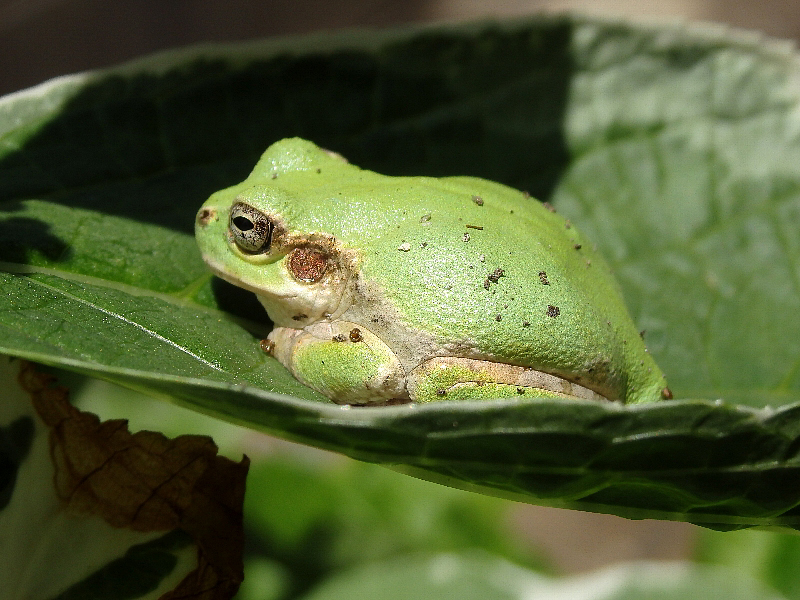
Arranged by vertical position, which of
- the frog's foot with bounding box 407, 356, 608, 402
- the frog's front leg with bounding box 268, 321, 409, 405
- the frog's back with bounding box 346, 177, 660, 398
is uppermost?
the frog's back with bounding box 346, 177, 660, 398

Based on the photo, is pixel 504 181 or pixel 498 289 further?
pixel 504 181

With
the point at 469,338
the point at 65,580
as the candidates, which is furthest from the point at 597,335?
the point at 65,580

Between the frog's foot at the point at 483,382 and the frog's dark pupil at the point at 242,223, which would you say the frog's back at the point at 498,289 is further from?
the frog's dark pupil at the point at 242,223

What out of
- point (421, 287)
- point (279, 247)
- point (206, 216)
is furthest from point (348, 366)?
point (206, 216)

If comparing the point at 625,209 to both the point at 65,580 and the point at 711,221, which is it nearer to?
the point at 711,221

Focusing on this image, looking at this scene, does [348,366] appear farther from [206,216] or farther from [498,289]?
[206,216]

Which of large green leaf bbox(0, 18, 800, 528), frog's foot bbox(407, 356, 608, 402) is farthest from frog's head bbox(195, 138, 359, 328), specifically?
frog's foot bbox(407, 356, 608, 402)

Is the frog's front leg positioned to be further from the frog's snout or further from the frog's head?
the frog's snout
